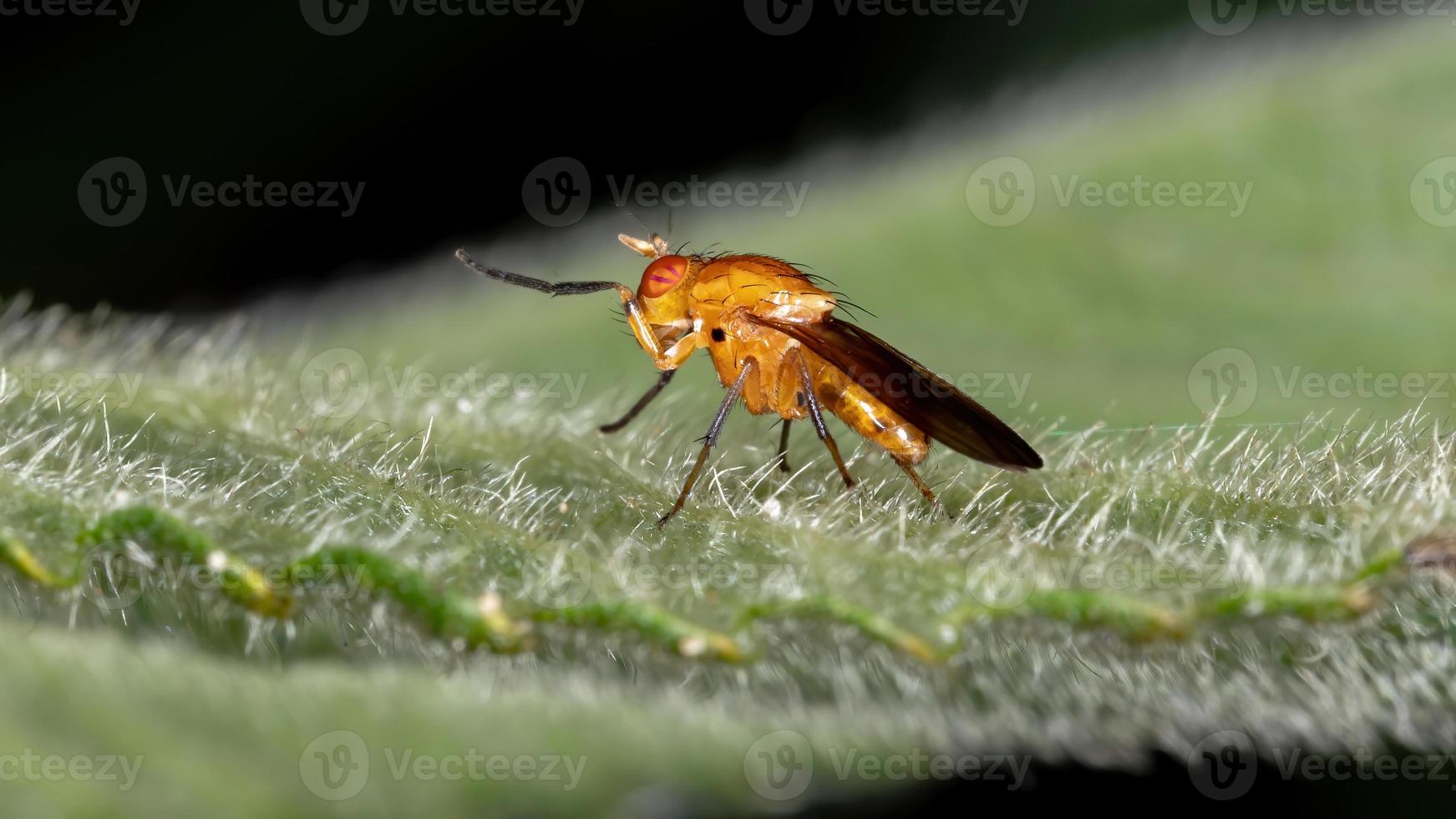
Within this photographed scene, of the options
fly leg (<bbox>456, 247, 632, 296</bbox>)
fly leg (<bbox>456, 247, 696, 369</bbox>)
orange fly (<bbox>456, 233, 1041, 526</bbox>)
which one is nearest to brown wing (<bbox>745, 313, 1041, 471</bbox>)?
orange fly (<bbox>456, 233, 1041, 526</bbox>)

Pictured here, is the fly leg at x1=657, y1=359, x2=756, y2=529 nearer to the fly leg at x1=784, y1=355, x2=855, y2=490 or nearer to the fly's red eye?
the fly leg at x1=784, y1=355, x2=855, y2=490

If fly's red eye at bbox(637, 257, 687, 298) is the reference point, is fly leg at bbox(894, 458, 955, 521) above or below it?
below

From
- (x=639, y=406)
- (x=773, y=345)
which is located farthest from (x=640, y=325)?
(x=773, y=345)

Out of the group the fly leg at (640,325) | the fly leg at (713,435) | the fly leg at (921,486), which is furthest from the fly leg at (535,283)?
the fly leg at (921,486)

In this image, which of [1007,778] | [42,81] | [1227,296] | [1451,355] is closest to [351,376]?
[42,81]

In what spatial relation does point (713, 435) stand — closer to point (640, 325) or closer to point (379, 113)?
point (640, 325)

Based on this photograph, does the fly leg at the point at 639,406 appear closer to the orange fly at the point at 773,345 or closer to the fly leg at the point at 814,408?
the orange fly at the point at 773,345
